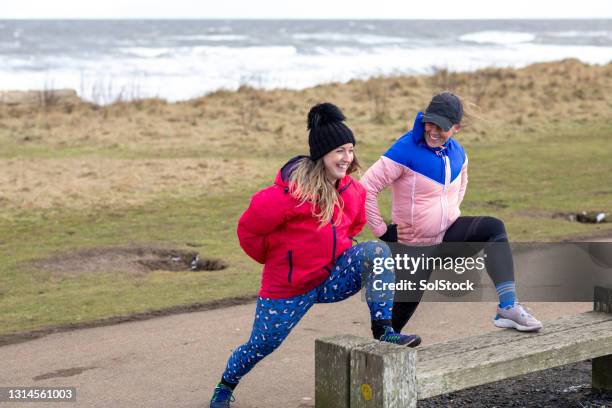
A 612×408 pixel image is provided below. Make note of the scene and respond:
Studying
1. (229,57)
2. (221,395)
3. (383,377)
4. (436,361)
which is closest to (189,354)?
(221,395)

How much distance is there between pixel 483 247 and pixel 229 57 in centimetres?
5395

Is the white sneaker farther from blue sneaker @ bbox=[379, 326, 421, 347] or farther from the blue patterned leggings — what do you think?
the blue patterned leggings

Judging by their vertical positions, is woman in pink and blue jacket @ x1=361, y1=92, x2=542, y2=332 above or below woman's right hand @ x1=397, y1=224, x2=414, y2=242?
above

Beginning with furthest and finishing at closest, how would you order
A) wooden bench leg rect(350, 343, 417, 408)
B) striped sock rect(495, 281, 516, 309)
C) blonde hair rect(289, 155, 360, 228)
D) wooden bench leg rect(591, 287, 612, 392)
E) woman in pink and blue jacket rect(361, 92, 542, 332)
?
woman in pink and blue jacket rect(361, 92, 542, 332), wooden bench leg rect(591, 287, 612, 392), striped sock rect(495, 281, 516, 309), blonde hair rect(289, 155, 360, 228), wooden bench leg rect(350, 343, 417, 408)

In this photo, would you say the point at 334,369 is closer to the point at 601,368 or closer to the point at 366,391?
the point at 366,391

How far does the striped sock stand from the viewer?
202 inches

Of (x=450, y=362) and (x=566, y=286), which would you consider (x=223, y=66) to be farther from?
(x=450, y=362)

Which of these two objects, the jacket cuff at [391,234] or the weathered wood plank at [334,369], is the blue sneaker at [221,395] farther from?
the jacket cuff at [391,234]

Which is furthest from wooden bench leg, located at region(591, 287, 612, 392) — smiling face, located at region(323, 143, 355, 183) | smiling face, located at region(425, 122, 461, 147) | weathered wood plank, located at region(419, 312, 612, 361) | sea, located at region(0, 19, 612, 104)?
sea, located at region(0, 19, 612, 104)

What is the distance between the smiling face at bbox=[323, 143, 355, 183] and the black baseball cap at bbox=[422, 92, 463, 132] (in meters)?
0.65

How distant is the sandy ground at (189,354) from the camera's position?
5.64 meters

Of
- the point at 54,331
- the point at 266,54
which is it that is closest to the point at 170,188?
the point at 54,331

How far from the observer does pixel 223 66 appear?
A: 50812mm

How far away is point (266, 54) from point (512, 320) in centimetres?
5825
